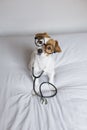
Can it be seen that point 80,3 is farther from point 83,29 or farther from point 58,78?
point 58,78

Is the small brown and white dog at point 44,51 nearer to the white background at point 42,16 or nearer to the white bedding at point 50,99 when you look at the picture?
the white bedding at point 50,99

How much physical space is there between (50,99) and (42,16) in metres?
0.81

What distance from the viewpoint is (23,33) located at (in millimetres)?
1629

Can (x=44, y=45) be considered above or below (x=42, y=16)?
below

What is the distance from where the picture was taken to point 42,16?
155 cm

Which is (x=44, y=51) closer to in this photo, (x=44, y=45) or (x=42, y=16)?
(x=44, y=45)

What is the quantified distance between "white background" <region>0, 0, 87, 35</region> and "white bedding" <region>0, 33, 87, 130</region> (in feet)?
0.90

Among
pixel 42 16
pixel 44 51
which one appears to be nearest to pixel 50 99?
pixel 44 51

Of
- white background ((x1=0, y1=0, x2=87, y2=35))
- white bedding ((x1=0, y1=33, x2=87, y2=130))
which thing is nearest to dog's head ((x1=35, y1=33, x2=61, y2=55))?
white bedding ((x1=0, y1=33, x2=87, y2=130))

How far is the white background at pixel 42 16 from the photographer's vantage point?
4.95ft

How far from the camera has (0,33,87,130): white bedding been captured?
0.85 m

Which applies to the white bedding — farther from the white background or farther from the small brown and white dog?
the white background

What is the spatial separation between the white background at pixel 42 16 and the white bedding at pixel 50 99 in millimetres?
273

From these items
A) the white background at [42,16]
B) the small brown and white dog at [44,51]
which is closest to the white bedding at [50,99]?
the small brown and white dog at [44,51]
